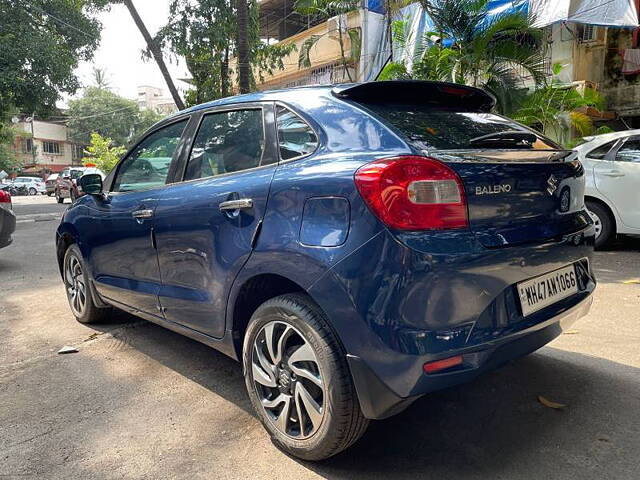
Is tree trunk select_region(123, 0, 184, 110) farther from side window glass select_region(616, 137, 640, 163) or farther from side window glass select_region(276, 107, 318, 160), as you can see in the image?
side window glass select_region(276, 107, 318, 160)

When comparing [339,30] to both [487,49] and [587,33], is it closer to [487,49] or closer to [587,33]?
→ [587,33]

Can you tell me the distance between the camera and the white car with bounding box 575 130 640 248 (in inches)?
255

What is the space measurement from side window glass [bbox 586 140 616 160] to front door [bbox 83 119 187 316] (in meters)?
5.60

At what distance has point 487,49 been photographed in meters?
9.02

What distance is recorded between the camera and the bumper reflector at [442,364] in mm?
1949

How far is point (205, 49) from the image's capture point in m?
14.0

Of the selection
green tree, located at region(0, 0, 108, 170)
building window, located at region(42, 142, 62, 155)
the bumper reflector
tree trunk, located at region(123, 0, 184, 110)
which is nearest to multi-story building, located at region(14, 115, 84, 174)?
building window, located at region(42, 142, 62, 155)

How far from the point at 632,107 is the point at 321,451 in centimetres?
1345

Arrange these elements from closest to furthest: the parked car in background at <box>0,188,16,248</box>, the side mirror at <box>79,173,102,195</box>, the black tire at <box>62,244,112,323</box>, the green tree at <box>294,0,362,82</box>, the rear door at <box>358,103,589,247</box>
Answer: the rear door at <box>358,103,589,247</box> → the side mirror at <box>79,173,102,195</box> → the black tire at <box>62,244,112,323</box> → the parked car in background at <box>0,188,16,248</box> → the green tree at <box>294,0,362,82</box>

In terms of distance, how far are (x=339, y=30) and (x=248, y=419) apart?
1633 cm

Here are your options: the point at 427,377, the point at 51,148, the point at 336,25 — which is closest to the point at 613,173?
the point at 427,377

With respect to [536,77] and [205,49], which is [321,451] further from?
[205,49]

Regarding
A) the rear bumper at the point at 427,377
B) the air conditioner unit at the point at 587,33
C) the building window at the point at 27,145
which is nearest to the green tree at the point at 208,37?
the air conditioner unit at the point at 587,33

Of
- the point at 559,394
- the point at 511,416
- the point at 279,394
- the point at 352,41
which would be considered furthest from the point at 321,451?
the point at 352,41
